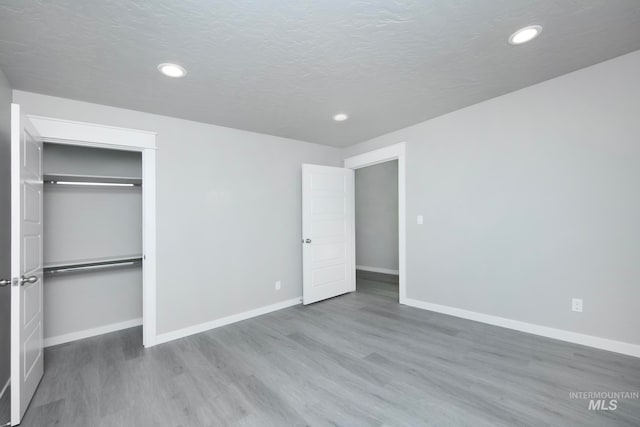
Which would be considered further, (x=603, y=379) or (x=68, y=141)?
(x=68, y=141)

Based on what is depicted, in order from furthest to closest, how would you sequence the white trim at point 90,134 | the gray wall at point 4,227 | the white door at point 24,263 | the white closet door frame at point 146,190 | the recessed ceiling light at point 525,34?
the white closet door frame at point 146,190 < the white trim at point 90,134 < the gray wall at point 4,227 < the recessed ceiling light at point 525,34 < the white door at point 24,263

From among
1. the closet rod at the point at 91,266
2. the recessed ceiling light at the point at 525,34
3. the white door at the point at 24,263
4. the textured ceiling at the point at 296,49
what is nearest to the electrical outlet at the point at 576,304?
the textured ceiling at the point at 296,49

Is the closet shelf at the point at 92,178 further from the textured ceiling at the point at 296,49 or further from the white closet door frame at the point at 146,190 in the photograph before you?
the textured ceiling at the point at 296,49

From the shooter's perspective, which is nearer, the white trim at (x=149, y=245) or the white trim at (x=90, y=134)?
the white trim at (x=90, y=134)

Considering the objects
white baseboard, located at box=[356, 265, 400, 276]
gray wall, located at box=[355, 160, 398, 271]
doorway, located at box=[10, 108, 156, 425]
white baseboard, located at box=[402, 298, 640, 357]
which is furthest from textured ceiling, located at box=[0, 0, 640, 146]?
white baseboard, located at box=[356, 265, 400, 276]

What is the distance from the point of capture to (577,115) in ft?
8.96

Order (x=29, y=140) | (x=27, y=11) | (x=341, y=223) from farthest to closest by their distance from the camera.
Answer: (x=341, y=223)
(x=29, y=140)
(x=27, y=11)

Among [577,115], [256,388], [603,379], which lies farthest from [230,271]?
[577,115]

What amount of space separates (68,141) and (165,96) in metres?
1.02

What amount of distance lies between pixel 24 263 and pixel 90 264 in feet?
4.70

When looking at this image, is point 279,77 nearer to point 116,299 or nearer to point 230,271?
point 230,271

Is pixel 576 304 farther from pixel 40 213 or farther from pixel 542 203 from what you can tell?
pixel 40 213

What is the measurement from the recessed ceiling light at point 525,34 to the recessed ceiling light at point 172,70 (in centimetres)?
251

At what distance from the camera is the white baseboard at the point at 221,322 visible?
3.20 meters
